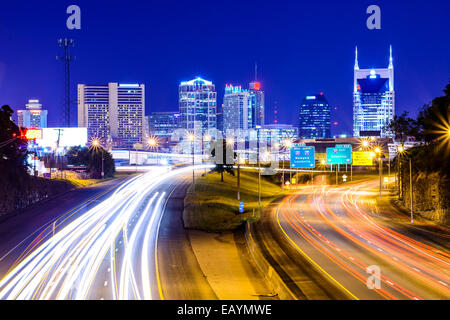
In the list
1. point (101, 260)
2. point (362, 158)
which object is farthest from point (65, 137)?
point (101, 260)

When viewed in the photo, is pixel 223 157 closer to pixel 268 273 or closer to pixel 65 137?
pixel 268 273

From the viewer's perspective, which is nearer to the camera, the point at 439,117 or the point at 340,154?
the point at 439,117

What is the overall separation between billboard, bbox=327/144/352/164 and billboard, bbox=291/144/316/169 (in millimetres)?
10179

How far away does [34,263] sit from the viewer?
31.8 meters

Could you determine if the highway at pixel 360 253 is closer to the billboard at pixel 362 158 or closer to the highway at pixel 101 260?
the highway at pixel 101 260

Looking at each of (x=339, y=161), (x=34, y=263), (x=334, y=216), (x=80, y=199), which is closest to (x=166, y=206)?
(x=80, y=199)

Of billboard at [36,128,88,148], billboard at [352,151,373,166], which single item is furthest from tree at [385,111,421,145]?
billboard at [36,128,88,148]

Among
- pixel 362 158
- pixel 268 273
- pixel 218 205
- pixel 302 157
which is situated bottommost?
pixel 268 273

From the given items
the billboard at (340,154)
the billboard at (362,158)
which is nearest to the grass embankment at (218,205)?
the billboard at (340,154)

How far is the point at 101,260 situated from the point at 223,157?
62.6 m

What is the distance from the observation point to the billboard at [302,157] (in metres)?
89.7

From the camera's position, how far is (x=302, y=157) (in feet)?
296

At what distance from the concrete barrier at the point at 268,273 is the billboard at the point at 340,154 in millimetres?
61286

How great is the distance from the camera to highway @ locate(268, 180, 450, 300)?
2431cm
